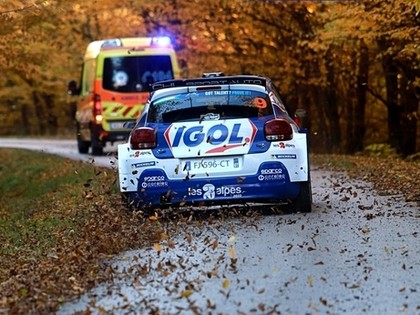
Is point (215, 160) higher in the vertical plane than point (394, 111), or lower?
higher

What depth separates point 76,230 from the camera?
10.8m

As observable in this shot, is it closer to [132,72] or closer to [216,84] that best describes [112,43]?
[132,72]

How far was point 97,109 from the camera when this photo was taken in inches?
976

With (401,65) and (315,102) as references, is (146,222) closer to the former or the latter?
(401,65)

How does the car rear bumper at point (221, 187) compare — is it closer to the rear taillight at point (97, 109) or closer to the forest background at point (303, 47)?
the forest background at point (303, 47)

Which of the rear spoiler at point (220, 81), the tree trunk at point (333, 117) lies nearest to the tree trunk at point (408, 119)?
the tree trunk at point (333, 117)

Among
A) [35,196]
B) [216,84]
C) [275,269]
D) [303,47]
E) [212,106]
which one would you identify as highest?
[303,47]

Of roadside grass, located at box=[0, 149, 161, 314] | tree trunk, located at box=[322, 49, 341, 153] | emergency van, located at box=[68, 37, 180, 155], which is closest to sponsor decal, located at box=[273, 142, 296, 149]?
roadside grass, located at box=[0, 149, 161, 314]

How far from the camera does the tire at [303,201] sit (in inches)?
427

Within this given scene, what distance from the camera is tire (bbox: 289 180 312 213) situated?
10844 mm

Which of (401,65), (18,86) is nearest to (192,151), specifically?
(401,65)

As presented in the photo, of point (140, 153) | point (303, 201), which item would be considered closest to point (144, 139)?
point (140, 153)

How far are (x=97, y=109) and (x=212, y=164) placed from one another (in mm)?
14531

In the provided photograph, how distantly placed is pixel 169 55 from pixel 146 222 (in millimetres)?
13942
